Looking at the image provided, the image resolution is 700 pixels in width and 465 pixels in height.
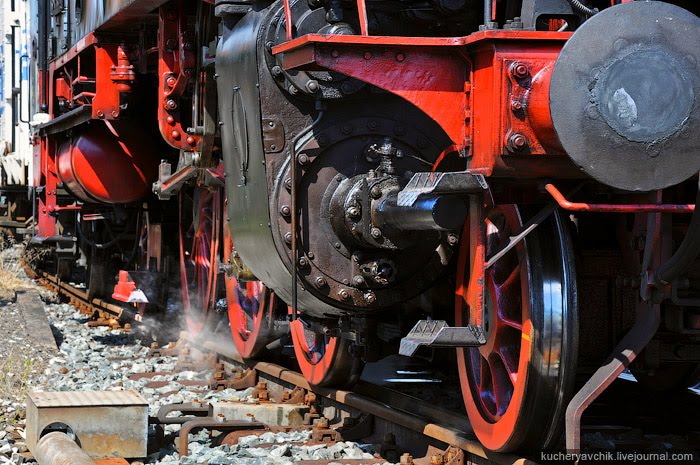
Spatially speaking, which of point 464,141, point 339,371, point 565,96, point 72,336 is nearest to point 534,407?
point 464,141

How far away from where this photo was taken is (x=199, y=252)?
8.94 metres

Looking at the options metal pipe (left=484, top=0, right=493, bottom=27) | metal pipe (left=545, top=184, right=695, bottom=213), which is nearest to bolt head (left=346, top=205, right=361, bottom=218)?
metal pipe (left=484, top=0, right=493, bottom=27)

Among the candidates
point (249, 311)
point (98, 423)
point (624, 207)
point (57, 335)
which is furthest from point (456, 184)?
point (57, 335)

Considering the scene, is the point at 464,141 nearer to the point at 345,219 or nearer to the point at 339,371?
the point at 345,219

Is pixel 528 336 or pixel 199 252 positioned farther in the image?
pixel 199 252

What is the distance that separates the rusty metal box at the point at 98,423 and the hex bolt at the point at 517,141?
245 cm

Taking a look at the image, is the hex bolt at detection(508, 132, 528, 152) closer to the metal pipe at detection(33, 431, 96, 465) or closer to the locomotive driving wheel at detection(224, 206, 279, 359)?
the metal pipe at detection(33, 431, 96, 465)

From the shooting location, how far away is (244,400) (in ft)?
23.0

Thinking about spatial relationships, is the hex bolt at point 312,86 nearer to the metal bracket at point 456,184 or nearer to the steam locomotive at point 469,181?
the steam locomotive at point 469,181

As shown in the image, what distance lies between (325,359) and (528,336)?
228cm

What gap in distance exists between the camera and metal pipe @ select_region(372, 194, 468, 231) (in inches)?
161

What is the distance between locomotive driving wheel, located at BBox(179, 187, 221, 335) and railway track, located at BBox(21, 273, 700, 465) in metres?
0.31

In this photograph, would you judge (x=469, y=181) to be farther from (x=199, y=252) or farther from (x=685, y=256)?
(x=199, y=252)

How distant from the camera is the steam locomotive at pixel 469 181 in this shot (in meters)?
3.46
